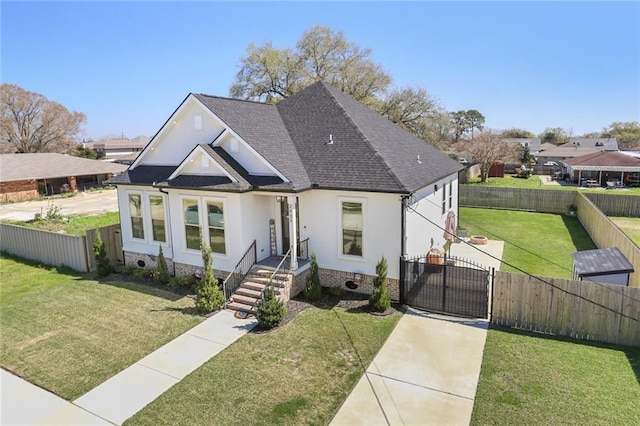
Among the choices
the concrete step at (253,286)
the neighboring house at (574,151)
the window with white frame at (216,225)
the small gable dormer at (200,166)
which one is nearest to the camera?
the concrete step at (253,286)

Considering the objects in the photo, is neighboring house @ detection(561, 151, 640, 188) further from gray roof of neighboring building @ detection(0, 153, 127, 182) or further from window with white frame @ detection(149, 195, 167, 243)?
gray roof of neighboring building @ detection(0, 153, 127, 182)

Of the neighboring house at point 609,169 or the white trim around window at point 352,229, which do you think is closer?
the white trim around window at point 352,229

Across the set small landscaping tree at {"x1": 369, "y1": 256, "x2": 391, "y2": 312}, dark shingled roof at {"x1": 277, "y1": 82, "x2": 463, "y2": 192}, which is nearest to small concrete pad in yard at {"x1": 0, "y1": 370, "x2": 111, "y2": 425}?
small landscaping tree at {"x1": 369, "y1": 256, "x2": 391, "y2": 312}

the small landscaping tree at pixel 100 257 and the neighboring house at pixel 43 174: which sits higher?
the neighboring house at pixel 43 174

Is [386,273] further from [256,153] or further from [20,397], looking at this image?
[20,397]

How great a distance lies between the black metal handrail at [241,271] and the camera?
13930mm

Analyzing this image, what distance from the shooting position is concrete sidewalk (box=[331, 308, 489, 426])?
773 cm

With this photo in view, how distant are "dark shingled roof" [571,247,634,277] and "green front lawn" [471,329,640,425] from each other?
7.95 ft

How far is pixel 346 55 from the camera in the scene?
40.6 metres

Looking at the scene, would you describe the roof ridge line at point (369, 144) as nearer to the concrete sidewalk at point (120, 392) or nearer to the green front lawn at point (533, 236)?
the green front lawn at point (533, 236)

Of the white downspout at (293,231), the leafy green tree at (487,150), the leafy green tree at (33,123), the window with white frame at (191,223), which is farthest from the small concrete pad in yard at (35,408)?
the leafy green tree at (33,123)

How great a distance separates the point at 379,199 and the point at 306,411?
6904 mm

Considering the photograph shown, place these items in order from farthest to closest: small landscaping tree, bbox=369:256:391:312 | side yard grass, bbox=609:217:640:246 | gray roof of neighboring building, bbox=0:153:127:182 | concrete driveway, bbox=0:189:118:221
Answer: gray roof of neighboring building, bbox=0:153:127:182
concrete driveway, bbox=0:189:118:221
side yard grass, bbox=609:217:640:246
small landscaping tree, bbox=369:256:391:312

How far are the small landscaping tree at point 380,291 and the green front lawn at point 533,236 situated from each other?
564 cm
